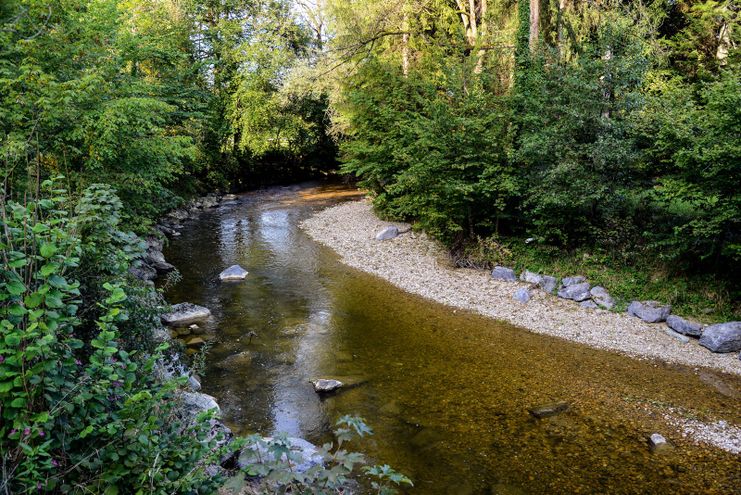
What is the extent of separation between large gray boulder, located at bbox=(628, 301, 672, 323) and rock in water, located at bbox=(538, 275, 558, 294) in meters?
1.86

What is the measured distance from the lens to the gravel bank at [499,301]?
30.7 ft

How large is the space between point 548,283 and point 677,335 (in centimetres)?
318

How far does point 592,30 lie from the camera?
53.3ft

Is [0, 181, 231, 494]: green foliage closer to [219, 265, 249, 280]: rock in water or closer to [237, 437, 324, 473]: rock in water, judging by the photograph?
[237, 437, 324, 473]: rock in water

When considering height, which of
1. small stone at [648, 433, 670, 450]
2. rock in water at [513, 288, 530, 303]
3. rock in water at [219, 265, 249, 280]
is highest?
rock in water at [219, 265, 249, 280]

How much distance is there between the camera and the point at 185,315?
10898 millimetres

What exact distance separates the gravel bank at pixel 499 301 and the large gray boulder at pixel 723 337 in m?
0.14

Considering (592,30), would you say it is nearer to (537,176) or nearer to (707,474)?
(537,176)

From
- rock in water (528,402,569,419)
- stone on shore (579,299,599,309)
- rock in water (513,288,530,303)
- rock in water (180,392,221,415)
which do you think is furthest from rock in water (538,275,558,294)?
rock in water (180,392,221,415)

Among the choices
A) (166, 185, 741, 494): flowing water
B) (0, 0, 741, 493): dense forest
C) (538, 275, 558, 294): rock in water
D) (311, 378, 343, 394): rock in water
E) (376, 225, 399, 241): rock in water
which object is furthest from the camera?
(376, 225, 399, 241): rock in water

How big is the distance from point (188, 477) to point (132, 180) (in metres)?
9.29

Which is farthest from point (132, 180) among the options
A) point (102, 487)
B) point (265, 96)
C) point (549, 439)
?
point (265, 96)

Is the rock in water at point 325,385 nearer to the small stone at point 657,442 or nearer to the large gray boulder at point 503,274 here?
the small stone at point 657,442

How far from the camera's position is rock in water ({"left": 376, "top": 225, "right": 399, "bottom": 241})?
59.5 ft
